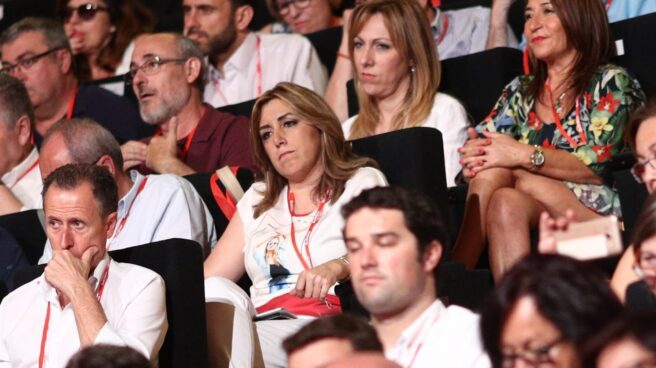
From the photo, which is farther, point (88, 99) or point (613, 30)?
point (88, 99)

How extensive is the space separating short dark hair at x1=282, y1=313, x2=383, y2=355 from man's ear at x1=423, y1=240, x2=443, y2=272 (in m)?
0.38

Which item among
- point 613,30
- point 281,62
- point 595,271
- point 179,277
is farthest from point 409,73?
point 595,271

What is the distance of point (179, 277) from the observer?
3.23m

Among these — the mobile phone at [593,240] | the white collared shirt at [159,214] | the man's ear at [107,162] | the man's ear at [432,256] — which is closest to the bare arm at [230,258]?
the white collared shirt at [159,214]

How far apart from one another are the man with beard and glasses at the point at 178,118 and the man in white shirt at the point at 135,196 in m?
0.42

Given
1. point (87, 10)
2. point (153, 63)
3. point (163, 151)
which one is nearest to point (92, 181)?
point (163, 151)

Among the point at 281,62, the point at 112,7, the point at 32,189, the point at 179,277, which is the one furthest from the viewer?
the point at 112,7

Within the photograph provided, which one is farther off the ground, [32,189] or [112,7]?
[112,7]

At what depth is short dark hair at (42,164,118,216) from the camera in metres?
3.40

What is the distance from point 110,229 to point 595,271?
1.62 m

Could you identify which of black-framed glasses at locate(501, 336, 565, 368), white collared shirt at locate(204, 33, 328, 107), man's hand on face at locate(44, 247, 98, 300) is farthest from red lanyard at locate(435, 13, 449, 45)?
black-framed glasses at locate(501, 336, 565, 368)

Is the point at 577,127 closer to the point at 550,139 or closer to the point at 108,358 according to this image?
the point at 550,139

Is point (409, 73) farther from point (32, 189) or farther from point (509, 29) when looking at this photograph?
point (32, 189)

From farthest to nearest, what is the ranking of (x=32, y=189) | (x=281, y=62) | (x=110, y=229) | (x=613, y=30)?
(x=281, y=62) < (x=32, y=189) < (x=613, y=30) < (x=110, y=229)
